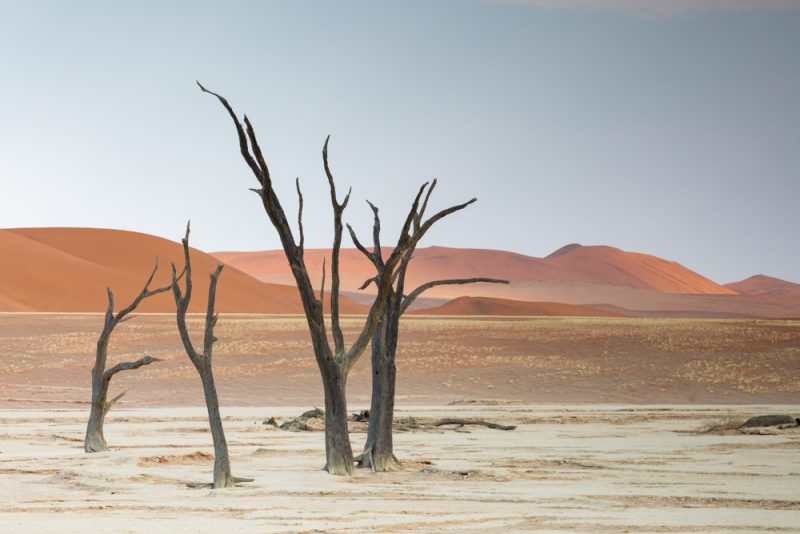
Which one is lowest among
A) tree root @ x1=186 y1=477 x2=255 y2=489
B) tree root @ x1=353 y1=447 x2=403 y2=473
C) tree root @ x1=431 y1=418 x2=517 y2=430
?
tree root @ x1=186 y1=477 x2=255 y2=489

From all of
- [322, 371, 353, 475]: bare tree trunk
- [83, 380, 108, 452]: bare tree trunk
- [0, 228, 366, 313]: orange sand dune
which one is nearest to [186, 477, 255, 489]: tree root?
[322, 371, 353, 475]: bare tree trunk

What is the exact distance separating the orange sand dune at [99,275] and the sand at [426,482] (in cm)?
7325

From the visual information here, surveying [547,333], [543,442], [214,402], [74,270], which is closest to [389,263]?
[214,402]

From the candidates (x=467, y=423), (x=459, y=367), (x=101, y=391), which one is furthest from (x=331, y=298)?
(x=459, y=367)

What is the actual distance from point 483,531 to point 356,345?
4.41 metres

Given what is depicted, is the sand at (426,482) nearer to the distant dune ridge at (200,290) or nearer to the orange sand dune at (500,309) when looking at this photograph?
the distant dune ridge at (200,290)

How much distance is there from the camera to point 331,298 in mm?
12938

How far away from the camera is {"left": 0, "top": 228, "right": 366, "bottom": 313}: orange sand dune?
98.5 meters

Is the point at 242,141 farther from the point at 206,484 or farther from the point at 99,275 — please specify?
the point at 99,275

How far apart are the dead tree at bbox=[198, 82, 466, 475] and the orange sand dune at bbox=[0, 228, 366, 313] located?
7792cm

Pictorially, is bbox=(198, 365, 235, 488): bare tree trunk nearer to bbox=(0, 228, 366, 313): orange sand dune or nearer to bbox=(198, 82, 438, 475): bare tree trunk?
bbox=(198, 82, 438, 475): bare tree trunk

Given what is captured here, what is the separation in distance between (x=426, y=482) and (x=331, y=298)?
2.30 meters

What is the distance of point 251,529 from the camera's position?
9758 millimetres

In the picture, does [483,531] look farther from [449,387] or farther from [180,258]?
[180,258]
